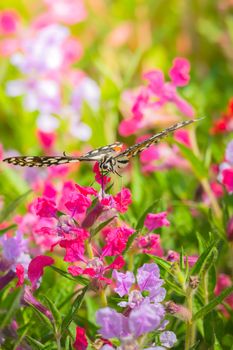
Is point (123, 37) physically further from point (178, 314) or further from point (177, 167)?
point (178, 314)

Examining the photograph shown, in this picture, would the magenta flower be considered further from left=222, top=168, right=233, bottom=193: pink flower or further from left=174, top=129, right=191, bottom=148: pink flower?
left=174, top=129, right=191, bottom=148: pink flower

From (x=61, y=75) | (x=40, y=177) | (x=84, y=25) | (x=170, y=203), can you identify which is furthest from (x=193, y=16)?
(x=170, y=203)

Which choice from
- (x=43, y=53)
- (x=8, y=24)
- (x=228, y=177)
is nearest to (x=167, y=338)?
(x=228, y=177)

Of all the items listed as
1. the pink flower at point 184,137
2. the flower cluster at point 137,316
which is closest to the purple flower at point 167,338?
the flower cluster at point 137,316

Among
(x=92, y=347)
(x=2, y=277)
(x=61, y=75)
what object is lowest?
(x=92, y=347)

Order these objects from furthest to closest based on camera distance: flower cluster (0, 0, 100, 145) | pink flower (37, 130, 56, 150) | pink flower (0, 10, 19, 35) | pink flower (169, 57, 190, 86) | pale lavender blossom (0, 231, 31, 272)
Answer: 1. pink flower (0, 10, 19, 35)
2. flower cluster (0, 0, 100, 145)
3. pink flower (37, 130, 56, 150)
4. pink flower (169, 57, 190, 86)
5. pale lavender blossom (0, 231, 31, 272)

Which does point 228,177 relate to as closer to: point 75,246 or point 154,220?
point 154,220

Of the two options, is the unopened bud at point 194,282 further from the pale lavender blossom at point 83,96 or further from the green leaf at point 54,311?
the pale lavender blossom at point 83,96

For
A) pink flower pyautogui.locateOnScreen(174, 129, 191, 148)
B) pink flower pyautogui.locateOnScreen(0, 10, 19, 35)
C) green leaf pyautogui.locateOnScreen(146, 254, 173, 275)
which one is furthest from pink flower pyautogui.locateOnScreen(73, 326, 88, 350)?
pink flower pyautogui.locateOnScreen(0, 10, 19, 35)
